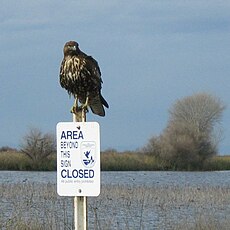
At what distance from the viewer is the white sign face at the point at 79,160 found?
17.0 feet

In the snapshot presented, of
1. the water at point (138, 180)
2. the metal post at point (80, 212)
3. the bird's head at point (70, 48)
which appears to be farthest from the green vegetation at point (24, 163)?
the metal post at point (80, 212)

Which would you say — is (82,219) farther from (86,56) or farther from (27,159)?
(27,159)

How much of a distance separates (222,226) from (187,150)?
43.7 metres

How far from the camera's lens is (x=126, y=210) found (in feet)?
53.3

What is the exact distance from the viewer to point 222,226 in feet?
40.9

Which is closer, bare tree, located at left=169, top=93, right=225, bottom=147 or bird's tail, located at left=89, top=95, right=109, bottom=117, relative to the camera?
bird's tail, located at left=89, top=95, right=109, bottom=117

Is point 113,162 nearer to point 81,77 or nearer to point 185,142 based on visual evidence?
point 185,142

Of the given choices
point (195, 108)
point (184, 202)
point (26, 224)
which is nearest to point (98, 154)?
point (26, 224)

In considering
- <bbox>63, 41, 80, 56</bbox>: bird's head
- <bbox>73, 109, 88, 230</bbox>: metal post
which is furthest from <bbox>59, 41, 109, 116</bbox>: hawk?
<bbox>73, 109, 88, 230</bbox>: metal post

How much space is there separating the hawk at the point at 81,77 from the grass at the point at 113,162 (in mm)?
44599

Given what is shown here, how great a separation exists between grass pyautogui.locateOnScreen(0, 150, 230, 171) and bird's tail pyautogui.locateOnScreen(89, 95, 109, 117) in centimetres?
4451

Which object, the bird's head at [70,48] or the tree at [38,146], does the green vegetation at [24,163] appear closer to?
the tree at [38,146]

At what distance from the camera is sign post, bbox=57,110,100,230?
517cm

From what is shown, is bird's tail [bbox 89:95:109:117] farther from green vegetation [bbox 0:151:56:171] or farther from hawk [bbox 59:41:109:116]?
green vegetation [bbox 0:151:56:171]
